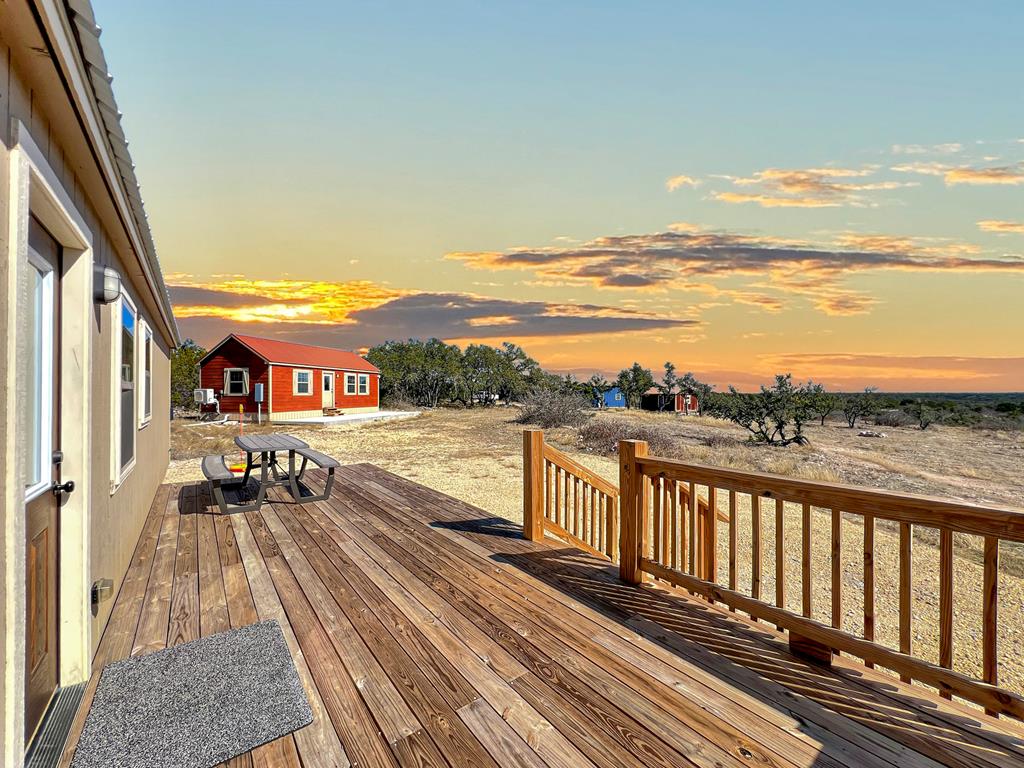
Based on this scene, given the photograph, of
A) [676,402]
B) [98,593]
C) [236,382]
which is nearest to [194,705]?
[98,593]

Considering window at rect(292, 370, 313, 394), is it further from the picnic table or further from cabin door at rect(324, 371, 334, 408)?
the picnic table

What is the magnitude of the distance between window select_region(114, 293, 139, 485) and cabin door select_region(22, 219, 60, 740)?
1.14 m

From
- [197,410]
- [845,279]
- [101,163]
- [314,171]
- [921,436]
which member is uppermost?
[314,171]

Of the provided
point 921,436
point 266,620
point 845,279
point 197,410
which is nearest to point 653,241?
point 845,279

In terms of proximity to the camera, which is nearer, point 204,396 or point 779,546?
point 779,546

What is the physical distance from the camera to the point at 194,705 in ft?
6.72

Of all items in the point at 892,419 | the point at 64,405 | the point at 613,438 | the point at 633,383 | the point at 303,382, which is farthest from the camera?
the point at 633,383

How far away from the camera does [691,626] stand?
2.77 metres

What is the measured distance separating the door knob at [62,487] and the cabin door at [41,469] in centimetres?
2

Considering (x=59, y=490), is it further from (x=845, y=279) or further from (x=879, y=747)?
(x=845, y=279)

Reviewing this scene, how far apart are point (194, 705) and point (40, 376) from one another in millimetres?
1629

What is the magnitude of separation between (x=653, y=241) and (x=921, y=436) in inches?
725

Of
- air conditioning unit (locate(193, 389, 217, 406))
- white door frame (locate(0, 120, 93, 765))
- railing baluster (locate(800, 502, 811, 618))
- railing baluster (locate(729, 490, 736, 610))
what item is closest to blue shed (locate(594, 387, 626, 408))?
air conditioning unit (locate(193, 389, 217, 406))

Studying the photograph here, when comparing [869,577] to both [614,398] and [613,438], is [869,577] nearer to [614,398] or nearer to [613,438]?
[613,438]
